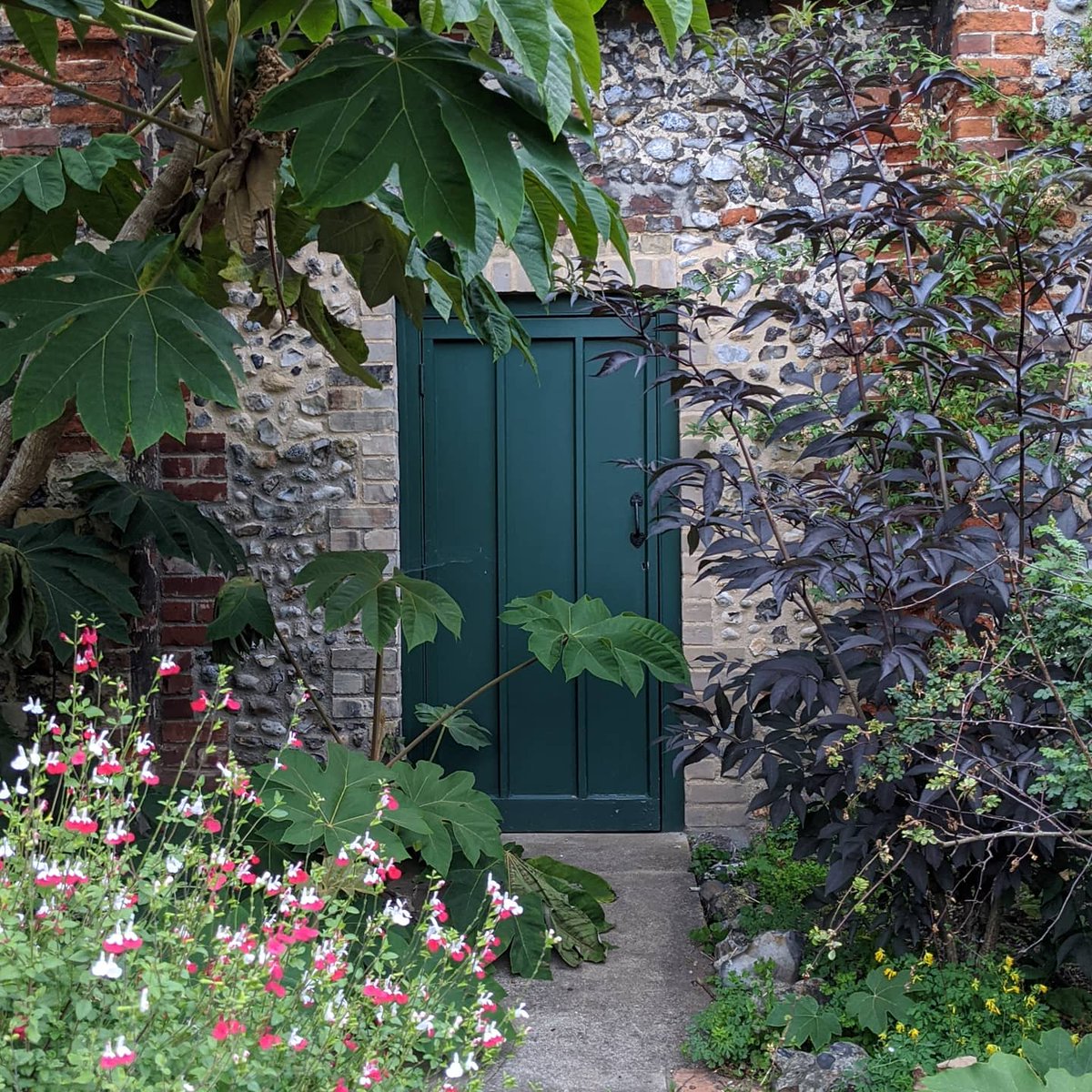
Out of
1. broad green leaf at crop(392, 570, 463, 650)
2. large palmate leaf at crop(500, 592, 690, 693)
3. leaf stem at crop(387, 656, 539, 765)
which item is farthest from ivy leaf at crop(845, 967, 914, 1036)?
broad green leaf at crop(392, 570, 463, 650)

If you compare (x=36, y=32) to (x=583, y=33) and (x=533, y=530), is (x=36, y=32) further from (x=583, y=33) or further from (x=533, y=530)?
(x=533, y=530)

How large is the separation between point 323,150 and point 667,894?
108 inches

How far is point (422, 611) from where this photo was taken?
2.75m

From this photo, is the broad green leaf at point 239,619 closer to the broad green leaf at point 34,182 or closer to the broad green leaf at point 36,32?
the broad green leaf at point 34,182

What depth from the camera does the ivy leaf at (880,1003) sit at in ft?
7.83

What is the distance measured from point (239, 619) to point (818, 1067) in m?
1.91

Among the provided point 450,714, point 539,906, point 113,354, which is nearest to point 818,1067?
point 539,906

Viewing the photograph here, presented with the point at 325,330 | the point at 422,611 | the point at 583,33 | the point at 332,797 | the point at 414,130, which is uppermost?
the point at 583,33

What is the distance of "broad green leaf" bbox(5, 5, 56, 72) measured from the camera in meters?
2.38

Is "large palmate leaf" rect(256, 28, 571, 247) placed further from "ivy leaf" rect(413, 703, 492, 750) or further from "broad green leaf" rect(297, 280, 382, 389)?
"ivy leaf" rect(413, 703, 492, 750)

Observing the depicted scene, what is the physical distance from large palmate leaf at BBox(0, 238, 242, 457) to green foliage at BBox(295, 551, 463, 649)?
852 millimetres

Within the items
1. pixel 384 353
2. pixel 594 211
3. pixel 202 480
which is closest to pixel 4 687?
pixel 202 480

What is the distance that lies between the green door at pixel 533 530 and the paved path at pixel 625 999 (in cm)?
47

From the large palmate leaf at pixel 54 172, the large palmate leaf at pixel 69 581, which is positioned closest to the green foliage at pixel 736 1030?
the large palmate leaf at pixel 69 581
